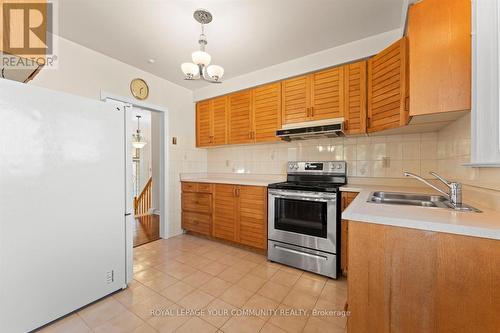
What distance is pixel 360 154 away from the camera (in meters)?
2.43

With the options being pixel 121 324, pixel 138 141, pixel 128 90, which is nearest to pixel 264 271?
pixel 121 324

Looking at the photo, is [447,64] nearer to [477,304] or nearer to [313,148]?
[477,304]

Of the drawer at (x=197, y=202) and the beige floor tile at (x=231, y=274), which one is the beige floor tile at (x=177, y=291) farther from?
the drawer at (x=197, y=202)

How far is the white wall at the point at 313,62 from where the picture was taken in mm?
2085

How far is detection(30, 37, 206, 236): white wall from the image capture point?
2129 mm

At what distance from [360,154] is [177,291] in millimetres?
2414

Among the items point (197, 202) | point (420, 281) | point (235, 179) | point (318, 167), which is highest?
point (318, 167)

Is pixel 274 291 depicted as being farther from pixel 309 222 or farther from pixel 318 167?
pixel 318 167

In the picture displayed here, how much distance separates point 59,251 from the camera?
143 cm

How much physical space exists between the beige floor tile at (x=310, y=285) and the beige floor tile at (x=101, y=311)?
1464 millimetres

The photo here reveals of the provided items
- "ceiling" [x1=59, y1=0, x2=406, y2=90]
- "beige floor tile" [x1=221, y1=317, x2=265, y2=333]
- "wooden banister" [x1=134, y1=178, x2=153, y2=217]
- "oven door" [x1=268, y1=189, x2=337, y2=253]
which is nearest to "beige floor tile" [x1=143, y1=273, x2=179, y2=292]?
"beige floor tile" [x1=221, y1=317, x2=265, y2=333]

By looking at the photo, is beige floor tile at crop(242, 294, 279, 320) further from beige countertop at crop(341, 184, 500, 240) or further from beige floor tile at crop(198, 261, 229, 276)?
beige countertop at crop(341, 184, 500, 240)

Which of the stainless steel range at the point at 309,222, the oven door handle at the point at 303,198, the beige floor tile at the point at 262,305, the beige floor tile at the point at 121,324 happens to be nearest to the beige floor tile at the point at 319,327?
the beige floor tile at the point at 262,305

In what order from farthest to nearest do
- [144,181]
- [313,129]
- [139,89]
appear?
[144,181]
[139,89]
[313,129]
